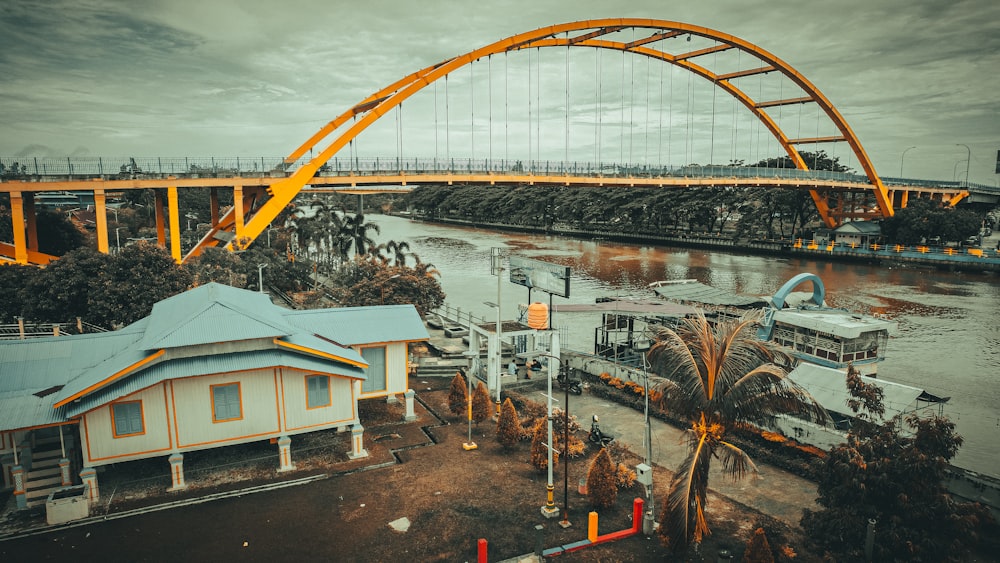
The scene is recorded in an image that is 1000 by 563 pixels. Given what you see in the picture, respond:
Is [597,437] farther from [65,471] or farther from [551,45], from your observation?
[551,45]

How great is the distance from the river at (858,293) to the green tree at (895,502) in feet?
38.3

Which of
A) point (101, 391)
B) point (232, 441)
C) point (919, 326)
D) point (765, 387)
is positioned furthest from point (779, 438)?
point (919, 326)

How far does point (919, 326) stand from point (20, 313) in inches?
2135

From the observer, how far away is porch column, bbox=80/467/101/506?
1455 centimetres

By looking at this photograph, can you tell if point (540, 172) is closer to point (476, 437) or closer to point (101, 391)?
point (476, 437)

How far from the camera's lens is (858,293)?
55125mm

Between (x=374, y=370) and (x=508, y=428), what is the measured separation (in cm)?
568

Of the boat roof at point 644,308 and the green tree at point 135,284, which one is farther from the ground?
the green tree at point 135,284

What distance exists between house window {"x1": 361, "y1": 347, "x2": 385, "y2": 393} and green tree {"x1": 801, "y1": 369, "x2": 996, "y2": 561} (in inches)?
536

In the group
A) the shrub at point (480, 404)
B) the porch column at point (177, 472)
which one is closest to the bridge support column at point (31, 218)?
the porch column at point (177, 472)

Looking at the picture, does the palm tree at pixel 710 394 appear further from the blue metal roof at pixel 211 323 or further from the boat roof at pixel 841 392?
the blue metal roof at pixel 211 323

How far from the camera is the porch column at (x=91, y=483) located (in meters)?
14.5

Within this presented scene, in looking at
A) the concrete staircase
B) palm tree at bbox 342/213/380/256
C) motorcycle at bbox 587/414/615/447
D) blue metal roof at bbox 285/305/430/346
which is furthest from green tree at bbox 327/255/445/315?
palm tree at bbox 342/213/380/256

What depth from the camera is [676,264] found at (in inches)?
2889
